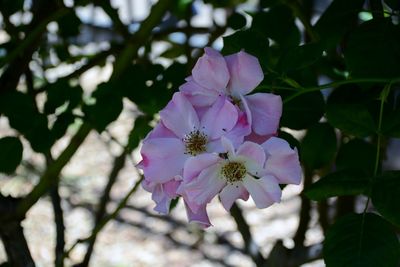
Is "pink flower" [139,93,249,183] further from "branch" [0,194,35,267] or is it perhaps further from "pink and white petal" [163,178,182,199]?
"branch" [0,194,35,267]

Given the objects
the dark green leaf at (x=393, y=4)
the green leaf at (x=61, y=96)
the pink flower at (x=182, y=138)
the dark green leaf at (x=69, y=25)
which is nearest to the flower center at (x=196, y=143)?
the pink flower at (x=182, y=138)

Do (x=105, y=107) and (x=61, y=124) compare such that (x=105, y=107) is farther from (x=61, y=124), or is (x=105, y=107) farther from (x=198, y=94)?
(x=198, y=94)

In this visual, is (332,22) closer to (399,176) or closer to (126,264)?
(399,176)

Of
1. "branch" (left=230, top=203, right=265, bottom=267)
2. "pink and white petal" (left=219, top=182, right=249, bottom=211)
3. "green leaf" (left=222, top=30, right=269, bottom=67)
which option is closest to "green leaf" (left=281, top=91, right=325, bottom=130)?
"green leaf" (left=222, top=30, right=269, bottom=67)

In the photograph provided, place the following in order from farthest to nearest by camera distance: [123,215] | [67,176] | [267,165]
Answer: [67,176], [123,215], [267,165]

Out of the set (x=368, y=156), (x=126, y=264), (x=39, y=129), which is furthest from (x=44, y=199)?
(x=368, y=156)
